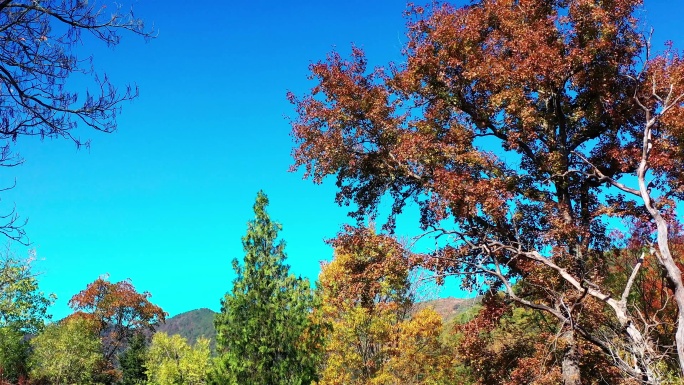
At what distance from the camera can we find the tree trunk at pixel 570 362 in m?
10.2

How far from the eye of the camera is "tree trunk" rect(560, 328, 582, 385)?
10.2 meters

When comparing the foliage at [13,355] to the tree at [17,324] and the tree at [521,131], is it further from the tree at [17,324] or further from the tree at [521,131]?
the tree at [521,131]

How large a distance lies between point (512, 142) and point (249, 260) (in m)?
6.71

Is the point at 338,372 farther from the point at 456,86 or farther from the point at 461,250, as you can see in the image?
the point at 456,86

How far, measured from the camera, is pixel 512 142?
11.1 meters

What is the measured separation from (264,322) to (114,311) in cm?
3609

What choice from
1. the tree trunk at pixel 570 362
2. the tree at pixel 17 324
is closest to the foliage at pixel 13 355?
the tree at pixel 17 324

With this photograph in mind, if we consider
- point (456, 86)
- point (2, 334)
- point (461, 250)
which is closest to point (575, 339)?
point (461, 250)

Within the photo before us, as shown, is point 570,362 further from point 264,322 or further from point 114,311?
point 114,311

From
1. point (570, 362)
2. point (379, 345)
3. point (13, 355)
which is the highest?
point (13, 355)

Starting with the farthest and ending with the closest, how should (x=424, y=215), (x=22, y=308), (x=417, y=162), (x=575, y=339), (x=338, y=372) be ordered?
(x=22, y=308), (x=338, y=372), (x=424, y=215), (x=417, y=162), (x=575, y=339)

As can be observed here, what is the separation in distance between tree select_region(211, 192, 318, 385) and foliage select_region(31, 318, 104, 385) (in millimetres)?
25865

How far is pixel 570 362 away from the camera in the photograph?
406 inches

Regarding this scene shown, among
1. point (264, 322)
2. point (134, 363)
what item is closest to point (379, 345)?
point (264, 322)
